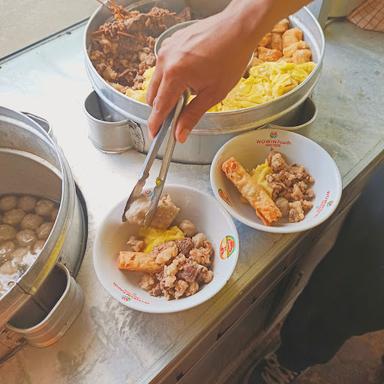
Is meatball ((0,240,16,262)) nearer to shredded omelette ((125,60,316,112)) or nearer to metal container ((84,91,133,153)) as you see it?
metal container ((84,91,133,153))

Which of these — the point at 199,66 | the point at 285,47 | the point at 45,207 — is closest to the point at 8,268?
the point at 45,207

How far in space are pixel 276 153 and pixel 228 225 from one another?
0.25 m

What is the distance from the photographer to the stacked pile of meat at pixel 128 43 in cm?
107

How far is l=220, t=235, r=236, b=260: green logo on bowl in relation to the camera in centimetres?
72

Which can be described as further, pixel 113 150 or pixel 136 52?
pixel 136 52

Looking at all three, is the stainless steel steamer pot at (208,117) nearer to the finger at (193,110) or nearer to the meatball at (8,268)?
the finger at (193,110)

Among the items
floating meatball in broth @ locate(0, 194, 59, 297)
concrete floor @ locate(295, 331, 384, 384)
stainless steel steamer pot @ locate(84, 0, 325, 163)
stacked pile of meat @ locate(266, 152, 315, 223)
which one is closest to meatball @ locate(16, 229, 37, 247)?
floating meatball in broth @ locate(0, 194, 59, 297)

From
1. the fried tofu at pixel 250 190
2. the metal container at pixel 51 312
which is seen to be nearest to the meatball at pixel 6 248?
the metal container at pixel 51 312

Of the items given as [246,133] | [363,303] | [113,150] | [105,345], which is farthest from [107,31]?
[363,303]

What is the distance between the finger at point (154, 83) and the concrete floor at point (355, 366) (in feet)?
3.68

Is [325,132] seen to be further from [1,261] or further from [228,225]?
[1,261]

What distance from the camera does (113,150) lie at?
1.00 metres

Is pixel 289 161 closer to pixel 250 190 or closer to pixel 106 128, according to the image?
pixel 250 190

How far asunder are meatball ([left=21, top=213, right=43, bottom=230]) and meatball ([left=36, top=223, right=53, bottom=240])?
0.01m
